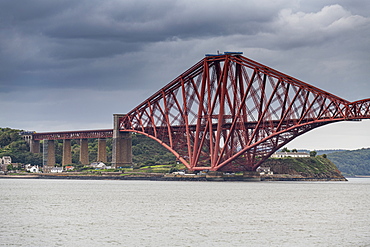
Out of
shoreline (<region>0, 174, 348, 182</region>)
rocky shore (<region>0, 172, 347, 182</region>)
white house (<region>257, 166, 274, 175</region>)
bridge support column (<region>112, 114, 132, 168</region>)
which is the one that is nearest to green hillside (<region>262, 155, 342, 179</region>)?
white house (<region>257, 166, 274, 175</region>)

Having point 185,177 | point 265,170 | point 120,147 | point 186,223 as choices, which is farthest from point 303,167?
point 186,223

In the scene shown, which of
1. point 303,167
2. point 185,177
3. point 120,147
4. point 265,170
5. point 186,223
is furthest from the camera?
point 120,147

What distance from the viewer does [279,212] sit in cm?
6669

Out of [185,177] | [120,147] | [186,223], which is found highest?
[120,147]

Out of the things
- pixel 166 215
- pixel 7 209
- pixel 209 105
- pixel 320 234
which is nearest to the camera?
pixel 320 234

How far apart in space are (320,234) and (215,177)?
304 ft

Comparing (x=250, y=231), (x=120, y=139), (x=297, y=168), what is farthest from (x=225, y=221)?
(x=120, y=139)

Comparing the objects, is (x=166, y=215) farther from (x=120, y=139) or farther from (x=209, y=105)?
(x=120, y=139)

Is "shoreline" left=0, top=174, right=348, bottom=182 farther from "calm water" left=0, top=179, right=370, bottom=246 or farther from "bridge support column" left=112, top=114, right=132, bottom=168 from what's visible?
"calm water" left=0, top=179, right=370, bottom=246

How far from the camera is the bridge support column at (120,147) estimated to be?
626 feet

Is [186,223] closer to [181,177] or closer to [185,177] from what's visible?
[185,177]

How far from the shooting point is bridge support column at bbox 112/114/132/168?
191m

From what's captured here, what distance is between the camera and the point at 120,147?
192m

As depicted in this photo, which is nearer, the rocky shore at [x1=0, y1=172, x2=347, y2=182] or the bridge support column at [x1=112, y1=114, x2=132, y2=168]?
the rocky shore at [x1=0, y1=172, x2=347, y2=182]
